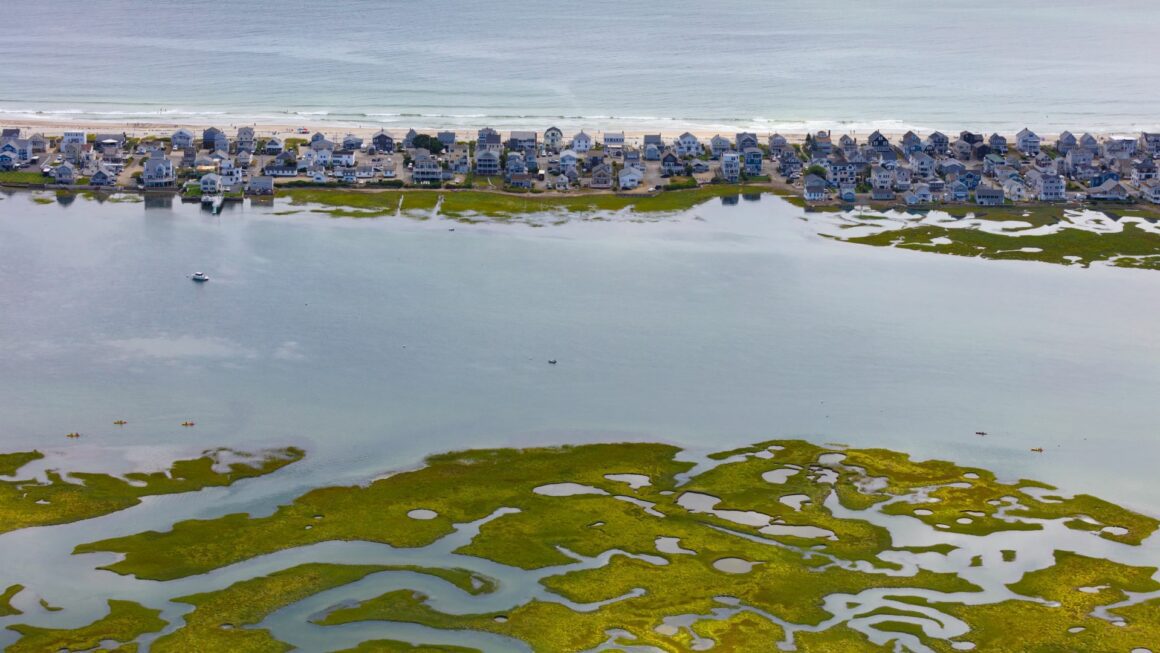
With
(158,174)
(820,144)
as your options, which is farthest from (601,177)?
(158,174)

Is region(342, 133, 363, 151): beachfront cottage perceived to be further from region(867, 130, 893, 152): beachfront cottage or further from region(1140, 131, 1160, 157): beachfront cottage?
region(1140, 131, 1160, 157): beachfront cottage

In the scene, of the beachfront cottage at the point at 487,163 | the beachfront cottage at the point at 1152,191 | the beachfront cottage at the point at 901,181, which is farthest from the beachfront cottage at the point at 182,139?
the beachfront cottage at the point at 1152,191

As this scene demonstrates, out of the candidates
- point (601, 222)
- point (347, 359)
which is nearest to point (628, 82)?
point (601, 222)

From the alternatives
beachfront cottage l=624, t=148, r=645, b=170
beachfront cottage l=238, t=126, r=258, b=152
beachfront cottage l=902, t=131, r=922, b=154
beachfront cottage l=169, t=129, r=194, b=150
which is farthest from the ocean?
beachfront cottage l=624, t=148, r=645, b=170

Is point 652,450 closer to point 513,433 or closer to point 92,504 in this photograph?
point 513,433

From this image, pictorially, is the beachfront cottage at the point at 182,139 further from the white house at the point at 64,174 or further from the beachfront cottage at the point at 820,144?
the beachfront cottage at the point at 820,144

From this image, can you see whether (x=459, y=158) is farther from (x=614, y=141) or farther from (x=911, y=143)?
(x=911, y=143)
